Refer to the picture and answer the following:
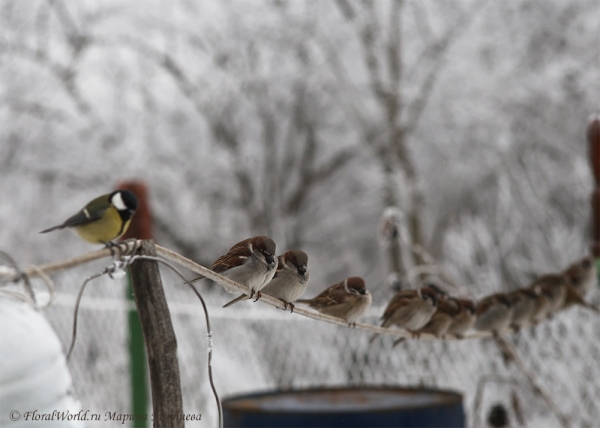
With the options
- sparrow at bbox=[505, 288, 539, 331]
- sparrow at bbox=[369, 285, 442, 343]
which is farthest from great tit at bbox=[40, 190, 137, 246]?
sparrow at bbox=[505, 288, 539, 331]

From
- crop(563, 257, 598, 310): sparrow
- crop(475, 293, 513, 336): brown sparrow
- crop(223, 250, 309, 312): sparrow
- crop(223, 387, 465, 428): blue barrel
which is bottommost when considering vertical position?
crop(223, 387, 465, 428): blue barrel

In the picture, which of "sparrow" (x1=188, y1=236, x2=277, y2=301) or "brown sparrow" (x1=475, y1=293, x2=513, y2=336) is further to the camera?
"brown sparrow" (x1=475, y1=293, x2=513, y2=336)

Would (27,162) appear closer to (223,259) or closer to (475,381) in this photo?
(475,381)

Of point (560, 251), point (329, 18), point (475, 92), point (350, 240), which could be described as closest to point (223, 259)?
point (560, 251)

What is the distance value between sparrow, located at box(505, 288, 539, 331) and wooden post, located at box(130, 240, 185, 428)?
114 inches

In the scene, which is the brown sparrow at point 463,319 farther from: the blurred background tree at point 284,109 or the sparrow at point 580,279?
the blurred background tree at point 284,109

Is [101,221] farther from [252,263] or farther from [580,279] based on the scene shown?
[580,279]

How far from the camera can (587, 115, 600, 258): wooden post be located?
493 centimetres

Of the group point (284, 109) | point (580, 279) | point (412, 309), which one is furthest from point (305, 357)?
point (284, 109)

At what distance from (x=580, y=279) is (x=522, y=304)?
0.71 metres

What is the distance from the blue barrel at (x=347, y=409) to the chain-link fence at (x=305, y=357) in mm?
1350

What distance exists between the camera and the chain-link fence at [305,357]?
17.6ft

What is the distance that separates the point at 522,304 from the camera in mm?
4039

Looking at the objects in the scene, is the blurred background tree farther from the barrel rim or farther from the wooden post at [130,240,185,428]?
the wooden post at [130,240,185,428]
